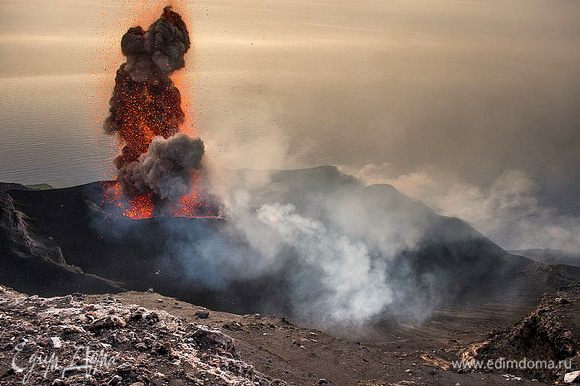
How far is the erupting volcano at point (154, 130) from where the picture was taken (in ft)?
174

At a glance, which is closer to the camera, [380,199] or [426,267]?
[426,267]

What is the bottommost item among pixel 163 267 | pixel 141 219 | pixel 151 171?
pixel 163 267

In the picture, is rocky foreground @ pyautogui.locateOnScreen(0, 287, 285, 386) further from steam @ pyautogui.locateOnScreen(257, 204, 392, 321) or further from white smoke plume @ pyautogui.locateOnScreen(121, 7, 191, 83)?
white smoke plume @ pyautogui.locateOnScreen(121, 7, 191, 83)

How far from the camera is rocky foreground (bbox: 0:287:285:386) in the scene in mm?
13852

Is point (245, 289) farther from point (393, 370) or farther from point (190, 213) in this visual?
point (393, 370)

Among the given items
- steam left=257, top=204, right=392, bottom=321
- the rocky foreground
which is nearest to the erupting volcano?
steam left=257, top=204, right=392, bottom=321

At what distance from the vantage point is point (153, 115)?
5819 cm

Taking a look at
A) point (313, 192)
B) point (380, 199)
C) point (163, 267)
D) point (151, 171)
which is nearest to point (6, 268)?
point (163, 267)

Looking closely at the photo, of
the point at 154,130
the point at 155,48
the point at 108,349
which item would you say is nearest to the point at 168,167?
the point at 154,130

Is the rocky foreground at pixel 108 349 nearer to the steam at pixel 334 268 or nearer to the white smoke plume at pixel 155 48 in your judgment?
the steam at pixel 334 268

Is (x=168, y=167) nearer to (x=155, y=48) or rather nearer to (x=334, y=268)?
(x=155, y=48)

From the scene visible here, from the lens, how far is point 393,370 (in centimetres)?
2295

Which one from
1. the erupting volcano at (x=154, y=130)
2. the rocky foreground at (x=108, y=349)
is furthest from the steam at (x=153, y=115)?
the rocky foreground at (x=108, y=349)

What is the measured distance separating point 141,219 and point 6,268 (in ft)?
41.5
